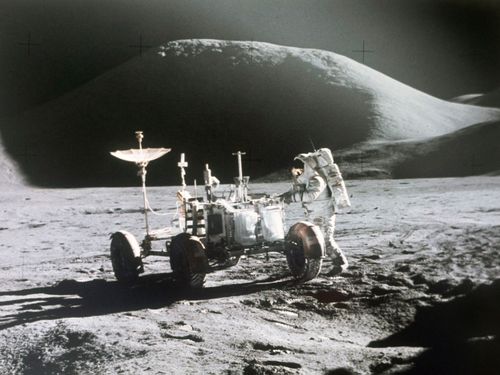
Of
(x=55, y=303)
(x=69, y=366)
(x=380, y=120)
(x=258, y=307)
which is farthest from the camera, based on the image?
(x=380, y=120)

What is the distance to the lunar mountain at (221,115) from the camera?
34875 millimetres

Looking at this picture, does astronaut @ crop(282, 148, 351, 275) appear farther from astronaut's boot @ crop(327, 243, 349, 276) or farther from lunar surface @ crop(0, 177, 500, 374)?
lunar surface @ crop(0, 177, 500, 374)

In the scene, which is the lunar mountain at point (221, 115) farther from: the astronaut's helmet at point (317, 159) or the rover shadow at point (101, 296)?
the astronaut's helmet at point (317, 159)

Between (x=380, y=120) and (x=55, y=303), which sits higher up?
(x=380, y=120)

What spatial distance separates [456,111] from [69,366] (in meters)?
47.5

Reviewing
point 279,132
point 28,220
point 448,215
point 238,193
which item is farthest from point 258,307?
point 279,132

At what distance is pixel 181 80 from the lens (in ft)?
147

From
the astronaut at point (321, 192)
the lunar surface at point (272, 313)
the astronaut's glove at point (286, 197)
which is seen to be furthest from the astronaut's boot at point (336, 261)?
the astronaut's glove at point (286, 197)

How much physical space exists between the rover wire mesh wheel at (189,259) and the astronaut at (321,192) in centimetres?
111

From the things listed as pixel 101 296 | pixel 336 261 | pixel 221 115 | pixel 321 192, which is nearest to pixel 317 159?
pixel 321 192

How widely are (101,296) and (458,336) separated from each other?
12.0 ft

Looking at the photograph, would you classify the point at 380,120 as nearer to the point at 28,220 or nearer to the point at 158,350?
the point at 28,220

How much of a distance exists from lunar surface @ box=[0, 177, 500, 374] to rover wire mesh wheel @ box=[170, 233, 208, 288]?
21cm

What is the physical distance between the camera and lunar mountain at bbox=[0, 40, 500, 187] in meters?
34.9
